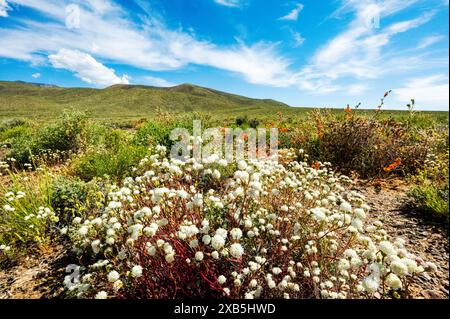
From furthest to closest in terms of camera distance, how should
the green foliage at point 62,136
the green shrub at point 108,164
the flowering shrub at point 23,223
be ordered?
the green foliage at point 62,136
the green shrub at point 108,164
the flowering shrub at point 23,223

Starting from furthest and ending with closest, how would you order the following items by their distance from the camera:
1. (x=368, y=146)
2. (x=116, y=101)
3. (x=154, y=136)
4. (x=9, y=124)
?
1. (x=116, y=101)
2. (x=9, y=124)
3. (x=154, y=136)
4. (x=368, y=146)

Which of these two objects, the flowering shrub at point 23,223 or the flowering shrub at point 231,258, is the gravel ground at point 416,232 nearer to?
the flowering shrub at point 231,258

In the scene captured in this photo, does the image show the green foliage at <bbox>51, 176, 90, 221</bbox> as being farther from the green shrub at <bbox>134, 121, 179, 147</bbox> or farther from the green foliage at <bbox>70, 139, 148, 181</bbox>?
the green shrub at <bbox>134, 121, 179, 147</bbox>

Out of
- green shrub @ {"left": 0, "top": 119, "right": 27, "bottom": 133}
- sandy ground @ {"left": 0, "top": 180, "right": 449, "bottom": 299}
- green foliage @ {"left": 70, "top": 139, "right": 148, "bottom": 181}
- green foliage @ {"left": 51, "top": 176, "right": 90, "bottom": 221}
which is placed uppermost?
green shrub @ {"left": 0, "top": 119, "right": 27, "bottom": 133}

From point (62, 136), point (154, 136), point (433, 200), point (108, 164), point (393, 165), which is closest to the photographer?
point (433, 200)

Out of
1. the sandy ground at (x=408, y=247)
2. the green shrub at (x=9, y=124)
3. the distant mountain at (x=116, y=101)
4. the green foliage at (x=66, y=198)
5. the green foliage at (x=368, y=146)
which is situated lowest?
the sandy ground at (x=408, y=247)

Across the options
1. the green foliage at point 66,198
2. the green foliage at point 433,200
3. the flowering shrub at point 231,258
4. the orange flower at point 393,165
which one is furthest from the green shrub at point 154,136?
the green foliage at point 433,200

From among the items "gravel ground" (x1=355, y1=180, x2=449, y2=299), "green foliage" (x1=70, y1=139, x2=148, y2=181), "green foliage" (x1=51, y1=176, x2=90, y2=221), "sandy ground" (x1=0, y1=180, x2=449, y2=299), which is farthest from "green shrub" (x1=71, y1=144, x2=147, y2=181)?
"gravel ground" (x1=355, y1=180, x2=449, y2=299)

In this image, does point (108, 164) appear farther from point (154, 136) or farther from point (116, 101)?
point (116, 101)

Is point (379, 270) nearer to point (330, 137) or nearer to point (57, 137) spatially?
point (330, 137)

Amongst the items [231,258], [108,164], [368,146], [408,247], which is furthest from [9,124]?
[408,247]

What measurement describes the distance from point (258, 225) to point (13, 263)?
3535mm
